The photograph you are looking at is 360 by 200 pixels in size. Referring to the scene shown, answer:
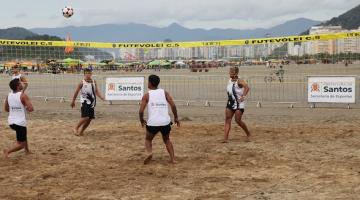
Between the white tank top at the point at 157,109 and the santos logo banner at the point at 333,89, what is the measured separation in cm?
1014

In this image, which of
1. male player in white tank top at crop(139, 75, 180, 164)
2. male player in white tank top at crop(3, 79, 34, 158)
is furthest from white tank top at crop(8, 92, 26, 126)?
male player in white tank top at crop(139, 75, 180, 164)

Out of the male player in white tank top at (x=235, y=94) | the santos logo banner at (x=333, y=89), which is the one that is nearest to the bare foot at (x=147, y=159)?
the male player in white tank top at (x=235, y=94)

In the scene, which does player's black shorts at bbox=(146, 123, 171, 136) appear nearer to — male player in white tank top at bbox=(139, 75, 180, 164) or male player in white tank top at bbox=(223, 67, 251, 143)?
male player in white tank top at bbox=(139, 75, 180, 164)

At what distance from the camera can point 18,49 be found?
1033 inches

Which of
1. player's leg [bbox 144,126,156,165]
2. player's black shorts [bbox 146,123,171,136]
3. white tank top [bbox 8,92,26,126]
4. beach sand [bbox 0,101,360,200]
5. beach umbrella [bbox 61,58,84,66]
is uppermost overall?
beach umbrella [bbox 61,58,84,66]

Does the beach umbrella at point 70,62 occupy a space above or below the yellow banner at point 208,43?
below

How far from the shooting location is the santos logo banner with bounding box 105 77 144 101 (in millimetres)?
19281

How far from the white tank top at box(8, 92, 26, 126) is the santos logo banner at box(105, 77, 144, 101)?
964 centimetres

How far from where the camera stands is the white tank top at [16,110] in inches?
372

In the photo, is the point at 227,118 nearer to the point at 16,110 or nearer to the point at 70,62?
the point at 16,110

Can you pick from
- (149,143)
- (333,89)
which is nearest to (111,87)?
(333,89)

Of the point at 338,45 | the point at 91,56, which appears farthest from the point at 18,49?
the point at 338,45

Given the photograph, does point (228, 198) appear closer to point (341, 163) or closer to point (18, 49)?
point (341, 163)

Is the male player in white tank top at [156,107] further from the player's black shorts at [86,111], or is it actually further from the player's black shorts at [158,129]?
the player's black shorts at [86,111]
